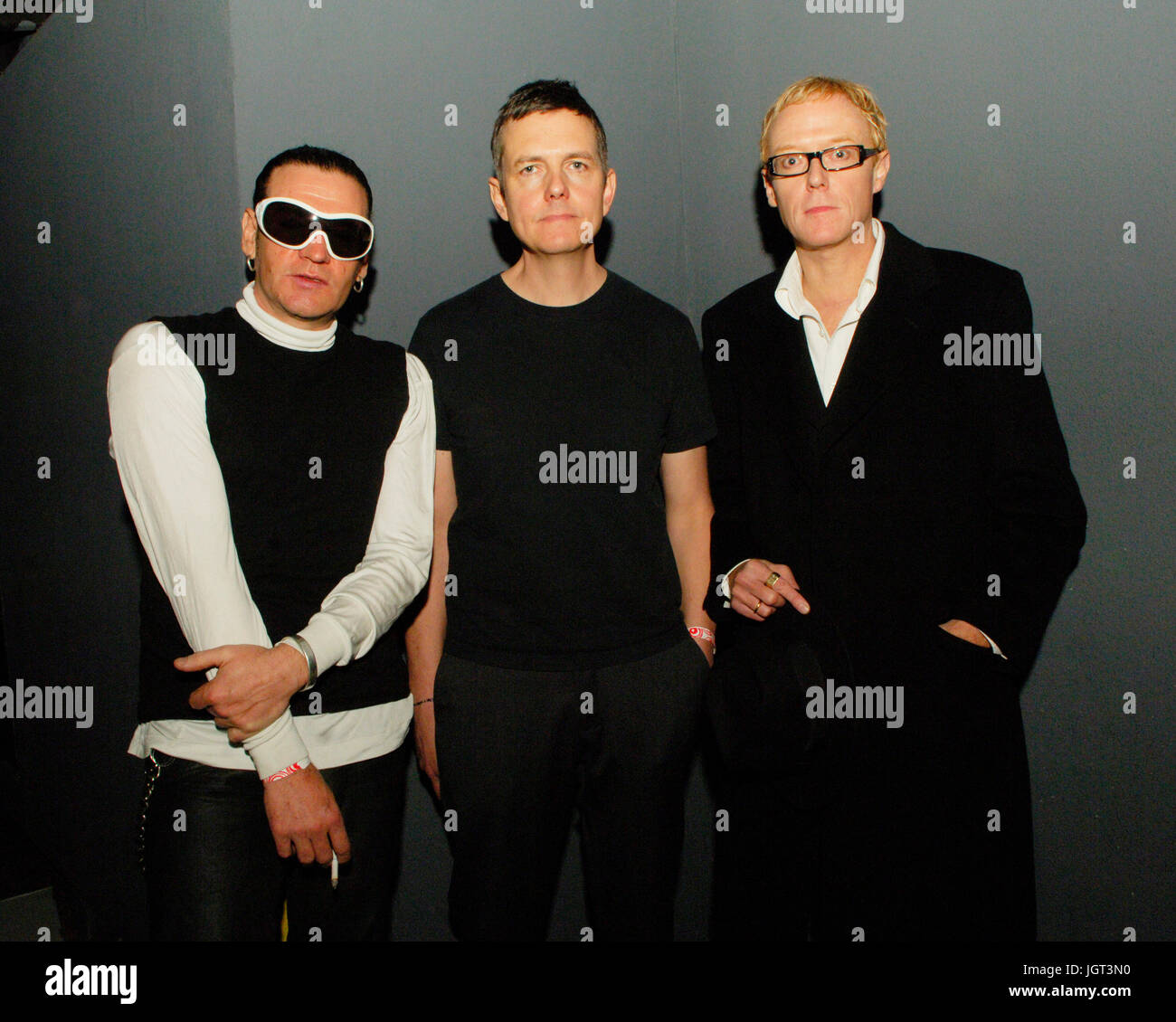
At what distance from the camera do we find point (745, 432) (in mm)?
2268

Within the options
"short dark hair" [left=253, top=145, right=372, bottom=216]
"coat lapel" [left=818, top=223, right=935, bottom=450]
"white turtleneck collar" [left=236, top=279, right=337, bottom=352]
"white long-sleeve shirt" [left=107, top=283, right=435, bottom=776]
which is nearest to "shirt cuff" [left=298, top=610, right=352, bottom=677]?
"white long-sleeve shirt" [left=107, top=283, right=435, bottom=776]

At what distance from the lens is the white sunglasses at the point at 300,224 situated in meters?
1.93

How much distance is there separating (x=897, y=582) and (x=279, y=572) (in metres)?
1.24

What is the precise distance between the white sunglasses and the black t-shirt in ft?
1.20

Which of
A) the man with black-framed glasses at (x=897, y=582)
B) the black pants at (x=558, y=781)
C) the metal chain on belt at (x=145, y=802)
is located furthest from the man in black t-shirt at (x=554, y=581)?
the metal chain on belt at (x=145, y=802)

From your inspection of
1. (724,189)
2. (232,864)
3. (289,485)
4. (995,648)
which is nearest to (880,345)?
(995,648)

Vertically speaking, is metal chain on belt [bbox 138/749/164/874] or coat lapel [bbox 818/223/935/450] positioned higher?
coat lapel [bbox 818/223/935/450]

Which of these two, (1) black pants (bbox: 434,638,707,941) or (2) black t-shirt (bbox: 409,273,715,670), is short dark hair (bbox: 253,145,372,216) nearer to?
(2) black t-shirt (bbox: 409,273,715,670)

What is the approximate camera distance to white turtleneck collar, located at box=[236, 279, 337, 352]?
6.40 ft

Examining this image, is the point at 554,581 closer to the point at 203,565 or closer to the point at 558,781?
A: the point at 558,781
